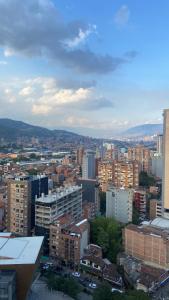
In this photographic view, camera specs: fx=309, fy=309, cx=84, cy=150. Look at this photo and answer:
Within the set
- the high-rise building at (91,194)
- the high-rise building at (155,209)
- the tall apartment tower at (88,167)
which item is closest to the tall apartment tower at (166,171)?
the high-rise building at (155,209)

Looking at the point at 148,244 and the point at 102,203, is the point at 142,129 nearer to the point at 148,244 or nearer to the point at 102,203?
the point at 102,203

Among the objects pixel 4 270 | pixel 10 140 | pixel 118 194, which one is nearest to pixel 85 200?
pixel 118 194

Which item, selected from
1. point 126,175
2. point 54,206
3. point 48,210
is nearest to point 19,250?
point 48,210

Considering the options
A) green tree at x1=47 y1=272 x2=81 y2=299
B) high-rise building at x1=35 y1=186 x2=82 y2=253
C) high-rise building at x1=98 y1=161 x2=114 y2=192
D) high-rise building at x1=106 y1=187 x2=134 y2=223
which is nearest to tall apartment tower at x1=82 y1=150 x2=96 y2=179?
high-rise building at x1=98 y1=161 x2=114 y2=192

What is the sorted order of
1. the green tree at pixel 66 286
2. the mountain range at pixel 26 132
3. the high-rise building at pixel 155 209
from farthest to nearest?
the mountain range at pixel 26 132 → the high-rise building at pixel 155 209 → the green tree at pixel 66 286

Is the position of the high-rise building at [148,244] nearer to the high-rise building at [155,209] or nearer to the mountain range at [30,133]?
the high-rise building at [155,209]

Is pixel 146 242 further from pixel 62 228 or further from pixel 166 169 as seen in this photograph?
pixel 166 169
